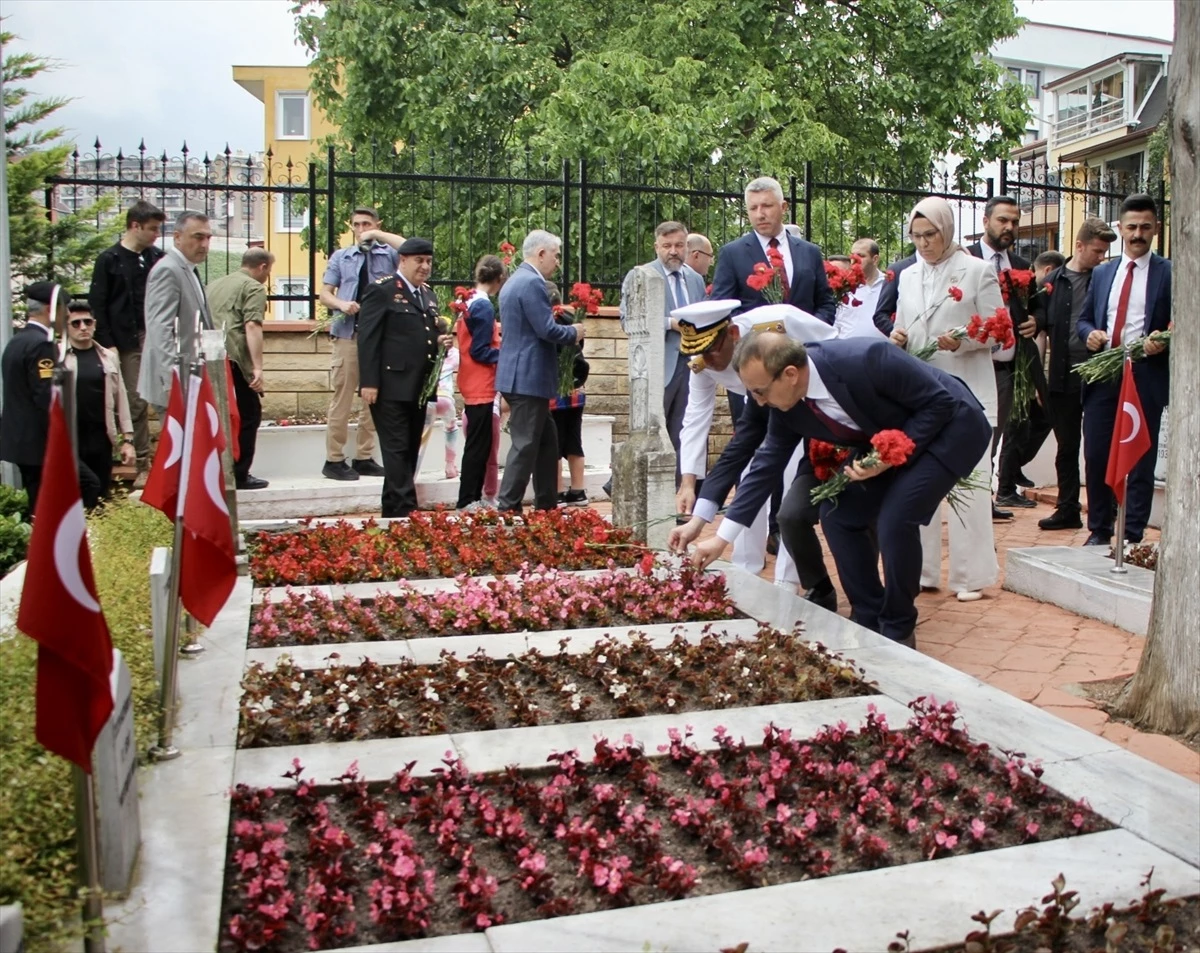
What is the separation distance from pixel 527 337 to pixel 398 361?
933 millimetres

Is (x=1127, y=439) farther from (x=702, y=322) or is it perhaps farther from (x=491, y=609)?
(x=491, y=609)

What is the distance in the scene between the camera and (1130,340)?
8.15 metres

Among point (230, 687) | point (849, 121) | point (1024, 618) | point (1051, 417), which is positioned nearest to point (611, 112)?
point (849, 121)

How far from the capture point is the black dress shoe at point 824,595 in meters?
6.65

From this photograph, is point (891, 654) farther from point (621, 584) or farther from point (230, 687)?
point (230, 687)

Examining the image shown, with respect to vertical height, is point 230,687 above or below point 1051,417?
below

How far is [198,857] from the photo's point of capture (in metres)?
3.38

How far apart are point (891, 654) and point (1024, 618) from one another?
1705mm

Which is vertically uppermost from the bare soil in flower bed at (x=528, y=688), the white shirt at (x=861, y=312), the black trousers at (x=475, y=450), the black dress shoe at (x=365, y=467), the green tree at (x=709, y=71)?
the green tree at (x=709, y=71)

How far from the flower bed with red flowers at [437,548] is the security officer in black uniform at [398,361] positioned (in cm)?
82

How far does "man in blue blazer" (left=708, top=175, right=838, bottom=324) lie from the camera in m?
7.57

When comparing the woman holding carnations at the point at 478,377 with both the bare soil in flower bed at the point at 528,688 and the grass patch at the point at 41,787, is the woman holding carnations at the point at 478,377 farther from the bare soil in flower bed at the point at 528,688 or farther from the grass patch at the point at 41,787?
the bare soil in flower bed at the point at 528,688

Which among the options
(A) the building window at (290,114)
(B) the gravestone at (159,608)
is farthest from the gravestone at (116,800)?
(A) the building window at (290,114)

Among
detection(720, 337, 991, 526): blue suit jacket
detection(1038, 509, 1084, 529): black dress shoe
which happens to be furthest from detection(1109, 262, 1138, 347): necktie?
detection(720, 337, 991, 526): blue suit jacket
